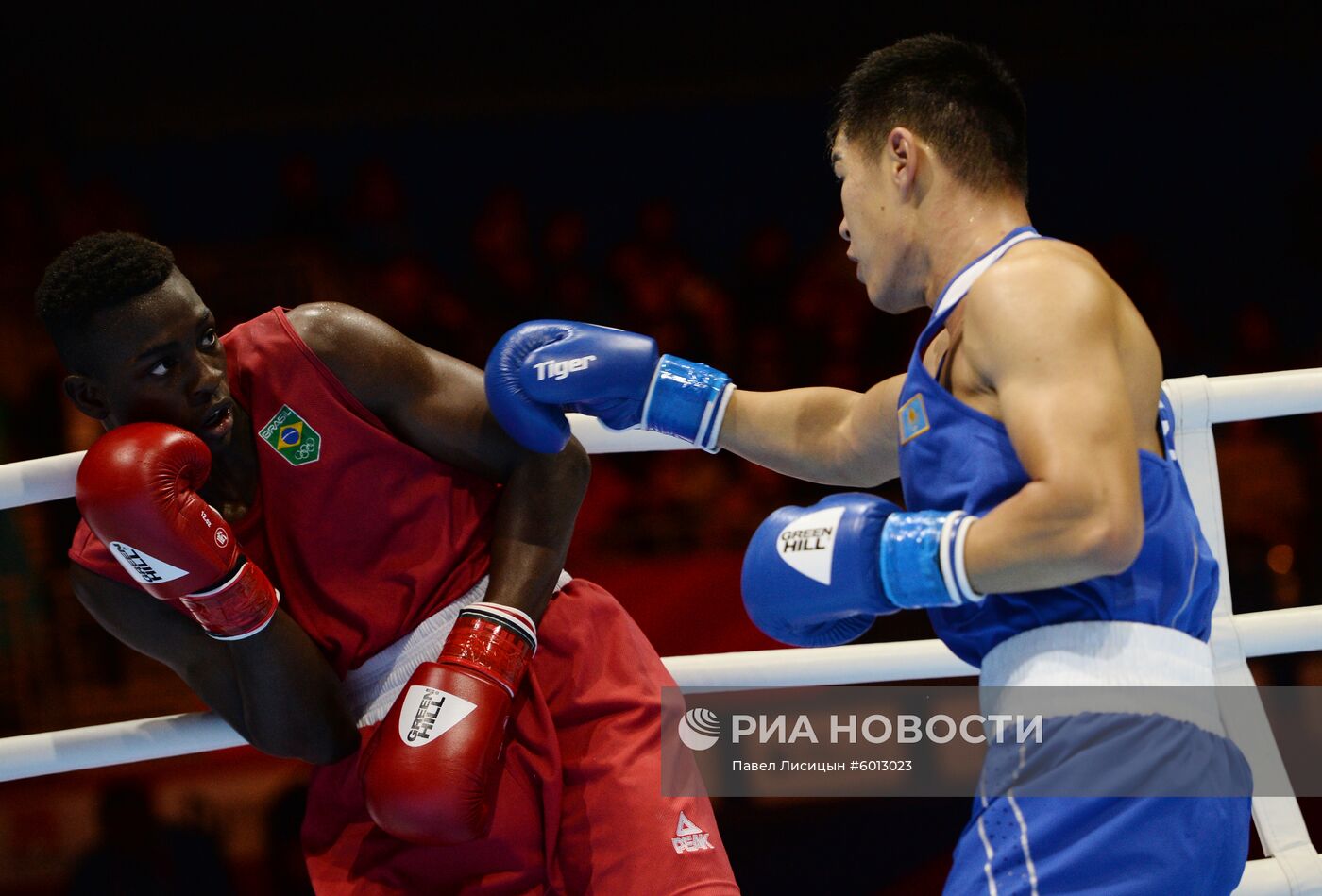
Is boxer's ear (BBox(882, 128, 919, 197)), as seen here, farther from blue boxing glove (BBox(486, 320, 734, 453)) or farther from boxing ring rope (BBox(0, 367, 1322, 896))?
boxing ring rope (BBox(0, 367, 1322, 896))

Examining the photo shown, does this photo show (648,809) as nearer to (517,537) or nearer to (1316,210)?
(517,537)

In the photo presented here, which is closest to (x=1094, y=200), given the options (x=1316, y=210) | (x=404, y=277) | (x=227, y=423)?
(x=1316, y=210)

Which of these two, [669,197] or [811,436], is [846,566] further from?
[669,197]

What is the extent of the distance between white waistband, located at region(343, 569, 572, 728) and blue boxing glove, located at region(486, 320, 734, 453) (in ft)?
0.96

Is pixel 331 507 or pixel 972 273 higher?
pixel 972 273

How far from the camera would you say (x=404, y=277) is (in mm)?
4547

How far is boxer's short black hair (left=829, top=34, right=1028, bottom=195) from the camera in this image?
5.31 ft

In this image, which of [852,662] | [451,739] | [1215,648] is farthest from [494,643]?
[1215,648]

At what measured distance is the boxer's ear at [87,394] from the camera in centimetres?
180

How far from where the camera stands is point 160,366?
1.79m

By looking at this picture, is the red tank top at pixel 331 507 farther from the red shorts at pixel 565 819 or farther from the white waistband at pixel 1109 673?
the white waistband at pixel 1109 673

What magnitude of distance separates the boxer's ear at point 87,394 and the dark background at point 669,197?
1.77m

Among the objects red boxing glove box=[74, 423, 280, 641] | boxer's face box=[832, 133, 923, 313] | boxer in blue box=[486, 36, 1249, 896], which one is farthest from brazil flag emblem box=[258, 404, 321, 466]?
boxer's face box=[832, 133, 923, 313]

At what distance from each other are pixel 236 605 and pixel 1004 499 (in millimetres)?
1010
